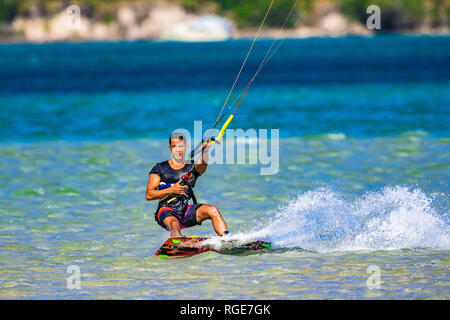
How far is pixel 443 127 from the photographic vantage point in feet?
86.0

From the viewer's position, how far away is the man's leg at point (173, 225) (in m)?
11.2

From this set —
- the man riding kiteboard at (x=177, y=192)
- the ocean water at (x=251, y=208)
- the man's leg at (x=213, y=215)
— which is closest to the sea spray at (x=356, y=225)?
the ocean water at (x=251, y=208)

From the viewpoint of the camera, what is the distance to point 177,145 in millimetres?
11180

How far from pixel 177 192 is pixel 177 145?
64cm

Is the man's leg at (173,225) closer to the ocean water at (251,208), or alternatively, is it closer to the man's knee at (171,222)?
the man's knee at (171,222)

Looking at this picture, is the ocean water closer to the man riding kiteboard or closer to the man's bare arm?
the man riding kiteboard

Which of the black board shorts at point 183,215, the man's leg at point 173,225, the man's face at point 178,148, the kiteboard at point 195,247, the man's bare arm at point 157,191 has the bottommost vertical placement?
the kiteboard at point 195,247

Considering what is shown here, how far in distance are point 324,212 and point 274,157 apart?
24.4ft

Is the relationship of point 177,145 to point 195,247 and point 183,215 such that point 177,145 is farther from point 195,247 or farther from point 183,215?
point 195,247

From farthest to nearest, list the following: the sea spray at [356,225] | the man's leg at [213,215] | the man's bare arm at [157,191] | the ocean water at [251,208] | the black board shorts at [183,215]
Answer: the sea spray at [356,225], the black board shorts at [183,215], the man's leg at [213,215], the man's bare arm at [157,191], the ocean water at [251,208]

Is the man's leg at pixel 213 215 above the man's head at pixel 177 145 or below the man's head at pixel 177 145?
below
